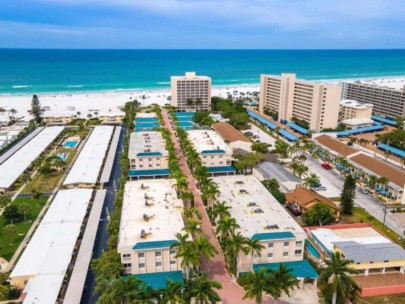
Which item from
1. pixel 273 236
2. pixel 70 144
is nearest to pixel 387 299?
pixel 273 236

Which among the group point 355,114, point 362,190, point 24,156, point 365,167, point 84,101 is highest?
point 355,114

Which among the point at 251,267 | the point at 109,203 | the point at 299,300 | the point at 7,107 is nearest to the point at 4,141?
the point at 109,203

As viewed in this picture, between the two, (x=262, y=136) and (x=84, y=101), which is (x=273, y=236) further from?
(x=84, y=101)

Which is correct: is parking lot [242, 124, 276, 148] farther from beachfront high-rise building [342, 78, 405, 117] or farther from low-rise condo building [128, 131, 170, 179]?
beachfront high-rise building [342, 78, 405, 117]

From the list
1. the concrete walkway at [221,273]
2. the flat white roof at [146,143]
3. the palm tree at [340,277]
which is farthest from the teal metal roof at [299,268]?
the flat white roof at [146,143]

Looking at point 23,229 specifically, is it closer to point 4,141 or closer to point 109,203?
point 109,203

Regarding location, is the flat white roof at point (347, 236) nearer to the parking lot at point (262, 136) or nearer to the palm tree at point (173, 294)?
the palm tree at point (173, 294)
